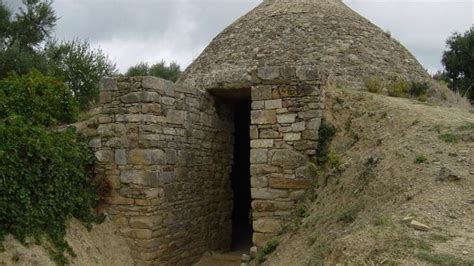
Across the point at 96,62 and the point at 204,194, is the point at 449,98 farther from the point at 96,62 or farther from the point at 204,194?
the point at 96,62

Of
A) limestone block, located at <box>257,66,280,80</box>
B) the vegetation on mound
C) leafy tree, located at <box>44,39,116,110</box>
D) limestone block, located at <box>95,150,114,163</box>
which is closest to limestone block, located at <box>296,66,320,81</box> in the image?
limestone block, located at <box>257,66,280,80</box>

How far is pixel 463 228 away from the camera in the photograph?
172 inches

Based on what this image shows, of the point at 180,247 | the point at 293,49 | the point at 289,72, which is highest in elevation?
the point at 293,49

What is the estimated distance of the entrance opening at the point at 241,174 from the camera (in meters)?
10.9

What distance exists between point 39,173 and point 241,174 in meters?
6.20

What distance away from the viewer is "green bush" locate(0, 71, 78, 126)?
7234mm

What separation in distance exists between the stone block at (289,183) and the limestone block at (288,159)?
205 millimetres

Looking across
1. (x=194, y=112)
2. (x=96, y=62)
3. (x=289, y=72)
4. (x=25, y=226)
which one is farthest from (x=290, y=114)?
(x=96, y=62)

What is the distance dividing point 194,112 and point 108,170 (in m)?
1.79

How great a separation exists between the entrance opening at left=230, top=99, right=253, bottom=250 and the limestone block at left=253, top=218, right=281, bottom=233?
363cm

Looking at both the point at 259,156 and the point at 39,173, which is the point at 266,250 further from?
the point at 39,173

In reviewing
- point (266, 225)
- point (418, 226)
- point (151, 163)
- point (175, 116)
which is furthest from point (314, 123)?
point (418, 226)

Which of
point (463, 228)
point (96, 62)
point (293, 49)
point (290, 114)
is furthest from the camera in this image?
point (96, 62)

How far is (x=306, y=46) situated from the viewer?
34.7ft
